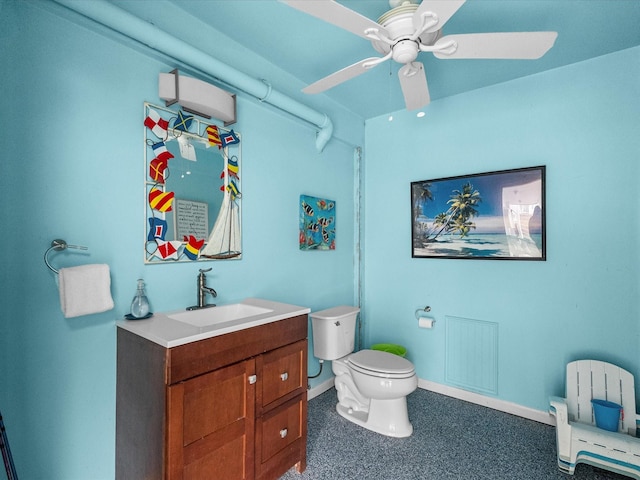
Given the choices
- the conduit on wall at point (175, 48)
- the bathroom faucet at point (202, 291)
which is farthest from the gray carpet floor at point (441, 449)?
the conduit on wall at point (175, 48)

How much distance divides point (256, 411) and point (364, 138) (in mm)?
2693

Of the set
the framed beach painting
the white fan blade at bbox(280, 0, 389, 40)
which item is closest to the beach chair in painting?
the framed beach painting

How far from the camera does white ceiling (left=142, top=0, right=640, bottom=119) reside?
1728 mm

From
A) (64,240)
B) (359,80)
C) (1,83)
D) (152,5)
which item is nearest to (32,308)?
(64,240)

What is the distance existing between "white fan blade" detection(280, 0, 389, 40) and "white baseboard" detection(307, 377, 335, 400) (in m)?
2.50

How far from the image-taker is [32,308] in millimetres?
1332

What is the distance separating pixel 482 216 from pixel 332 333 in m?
1.53

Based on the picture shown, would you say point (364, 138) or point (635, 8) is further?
point (364, 138)

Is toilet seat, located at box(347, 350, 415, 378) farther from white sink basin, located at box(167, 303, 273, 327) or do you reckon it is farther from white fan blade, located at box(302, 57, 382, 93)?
white fan blade, located at box(302, 57, 382, 93)

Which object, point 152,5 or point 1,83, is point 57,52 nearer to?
point 1,83

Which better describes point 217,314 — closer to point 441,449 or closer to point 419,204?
point 441,449

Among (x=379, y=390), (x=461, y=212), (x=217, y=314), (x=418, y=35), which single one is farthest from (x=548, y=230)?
(x=217, y=314)

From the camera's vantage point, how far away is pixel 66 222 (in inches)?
55.6

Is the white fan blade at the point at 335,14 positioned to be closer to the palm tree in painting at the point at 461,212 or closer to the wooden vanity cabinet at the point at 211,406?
the wooden vanity cabinet at the point at 211,406
